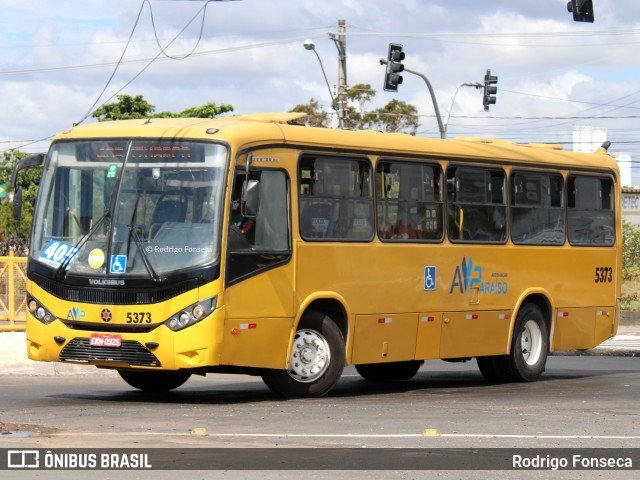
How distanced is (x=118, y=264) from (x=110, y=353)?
932 millimetres

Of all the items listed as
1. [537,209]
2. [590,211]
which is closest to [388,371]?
[537,209]

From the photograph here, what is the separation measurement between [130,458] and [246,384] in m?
8.83

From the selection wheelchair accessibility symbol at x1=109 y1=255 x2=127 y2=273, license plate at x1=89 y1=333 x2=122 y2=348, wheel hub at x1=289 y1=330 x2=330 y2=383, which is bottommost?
wheel hub at x1=289 y1=330 x2=330 y2=383

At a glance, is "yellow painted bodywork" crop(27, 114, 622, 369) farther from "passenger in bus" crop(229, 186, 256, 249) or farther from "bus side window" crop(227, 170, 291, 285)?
"passenger in bus" crop(229, 186, 256, 249)

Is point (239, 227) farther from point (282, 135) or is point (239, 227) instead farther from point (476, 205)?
point (476, 205)

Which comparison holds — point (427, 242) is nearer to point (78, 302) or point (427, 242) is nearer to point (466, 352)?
point (466, 352)

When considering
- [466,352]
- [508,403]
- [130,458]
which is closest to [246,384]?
[466,352]

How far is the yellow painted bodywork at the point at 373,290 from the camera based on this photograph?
45.6 ft

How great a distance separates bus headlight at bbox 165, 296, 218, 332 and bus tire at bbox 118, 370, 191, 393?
6.59 feet

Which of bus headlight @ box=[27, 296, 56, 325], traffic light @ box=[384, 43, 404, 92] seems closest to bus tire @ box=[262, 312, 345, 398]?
bus headlight @ box=[27, 296, 56, 325]

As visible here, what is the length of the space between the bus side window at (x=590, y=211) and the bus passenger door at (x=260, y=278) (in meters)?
6.08

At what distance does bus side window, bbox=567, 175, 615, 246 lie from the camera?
1927cm

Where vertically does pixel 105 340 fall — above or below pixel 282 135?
below

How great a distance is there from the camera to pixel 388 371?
18828mm
